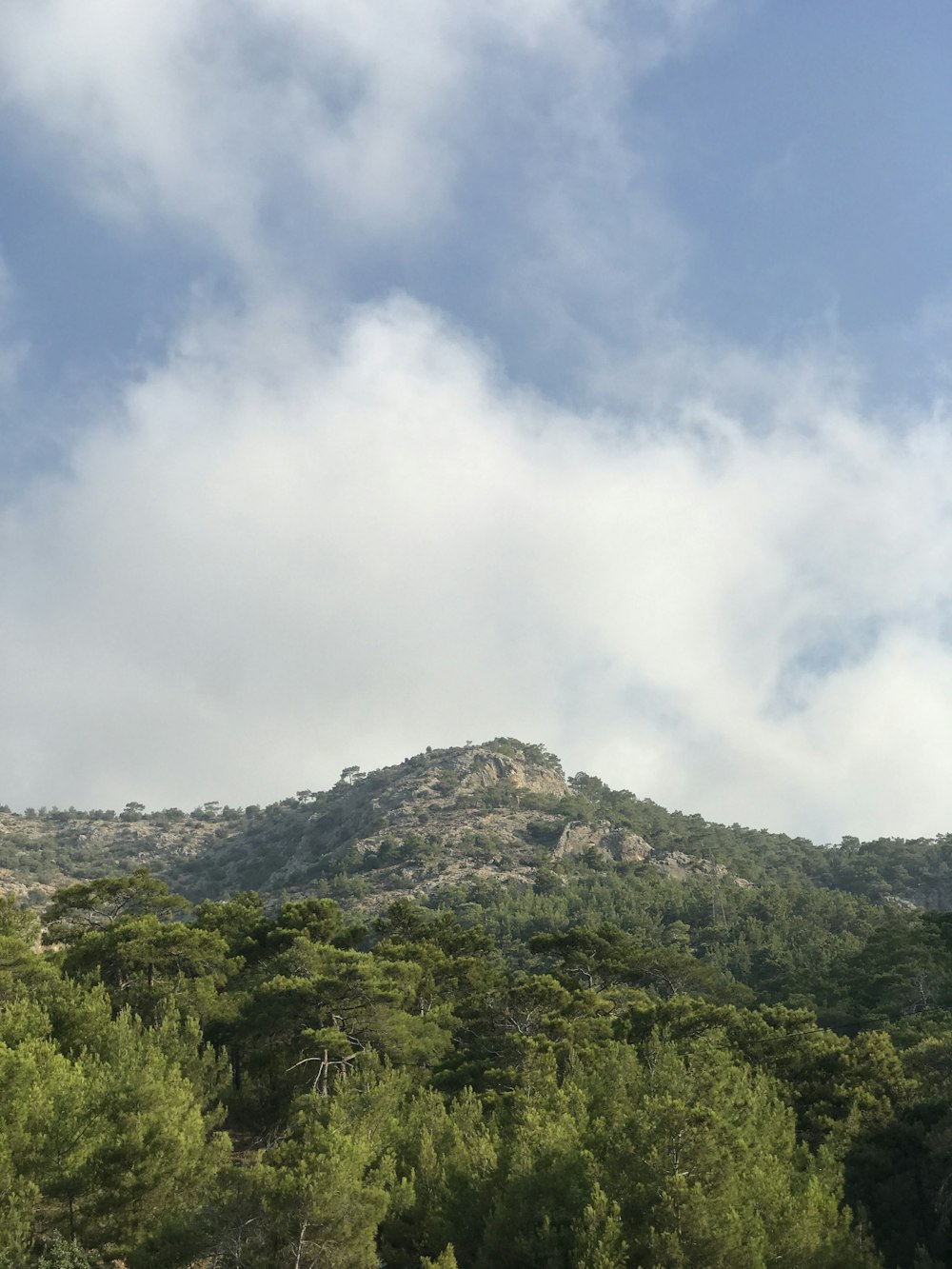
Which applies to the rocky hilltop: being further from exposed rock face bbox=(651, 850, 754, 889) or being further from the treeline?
the treeline

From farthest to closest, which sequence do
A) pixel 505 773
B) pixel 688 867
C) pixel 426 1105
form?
pixel 505 773, pixel 688 867, pixel 426 1105

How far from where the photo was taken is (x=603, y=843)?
119500mm

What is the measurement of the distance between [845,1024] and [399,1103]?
A: 3146cm

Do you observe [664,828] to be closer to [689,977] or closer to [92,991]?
[689,977]

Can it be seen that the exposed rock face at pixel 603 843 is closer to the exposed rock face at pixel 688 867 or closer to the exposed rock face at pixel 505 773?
the exposed rock face at pixel 688 867

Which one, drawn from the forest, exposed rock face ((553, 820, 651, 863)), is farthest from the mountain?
the forest

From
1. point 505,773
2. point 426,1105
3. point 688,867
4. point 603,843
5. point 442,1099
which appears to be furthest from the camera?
point 505,773

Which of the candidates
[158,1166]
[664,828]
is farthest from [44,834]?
[158,1166]

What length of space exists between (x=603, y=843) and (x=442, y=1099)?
9575 centimetres

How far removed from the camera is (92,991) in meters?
29.6

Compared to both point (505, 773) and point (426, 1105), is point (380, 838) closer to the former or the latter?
point (505, 773)

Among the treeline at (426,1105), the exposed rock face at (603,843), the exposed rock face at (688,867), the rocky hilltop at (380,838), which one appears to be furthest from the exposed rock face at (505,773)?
the treeline at (426,1105)

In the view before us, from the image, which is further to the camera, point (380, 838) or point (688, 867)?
point (380, 838)

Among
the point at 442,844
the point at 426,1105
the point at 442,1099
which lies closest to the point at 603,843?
the point at 442,844
